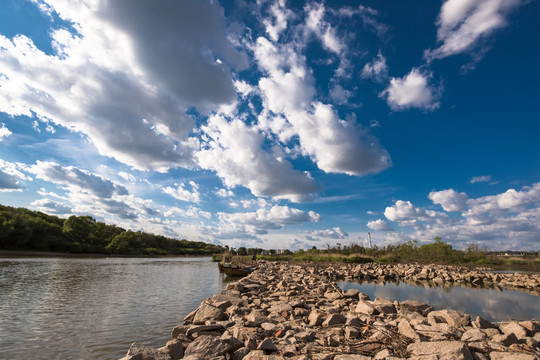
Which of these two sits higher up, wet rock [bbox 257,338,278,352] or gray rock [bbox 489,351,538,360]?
gray rock [bbox 489,351,538,360]

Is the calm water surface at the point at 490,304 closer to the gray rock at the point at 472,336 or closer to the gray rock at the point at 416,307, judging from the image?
the gray rock at the point at 416,307

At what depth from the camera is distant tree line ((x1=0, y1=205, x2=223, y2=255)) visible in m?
68.9

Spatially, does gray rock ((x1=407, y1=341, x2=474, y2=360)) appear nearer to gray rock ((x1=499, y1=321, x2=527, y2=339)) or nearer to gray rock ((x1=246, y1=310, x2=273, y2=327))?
gray rock ((x1=499, y1=321, x2=527, y2=339))

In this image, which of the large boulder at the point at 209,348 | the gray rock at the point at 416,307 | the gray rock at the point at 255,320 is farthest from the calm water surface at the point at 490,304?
the large boulder at the point at 209,348

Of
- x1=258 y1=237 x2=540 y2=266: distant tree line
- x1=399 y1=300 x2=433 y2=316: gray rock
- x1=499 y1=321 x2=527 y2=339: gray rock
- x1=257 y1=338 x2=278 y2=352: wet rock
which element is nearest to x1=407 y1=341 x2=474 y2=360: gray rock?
x1=499 y1=321 x2=527 y2=339: gray rock

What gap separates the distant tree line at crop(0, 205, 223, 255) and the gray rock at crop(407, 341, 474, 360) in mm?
88458

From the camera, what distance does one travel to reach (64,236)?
285ft

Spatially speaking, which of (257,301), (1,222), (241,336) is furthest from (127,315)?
(1,222)

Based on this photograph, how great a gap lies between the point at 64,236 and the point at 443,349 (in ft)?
356

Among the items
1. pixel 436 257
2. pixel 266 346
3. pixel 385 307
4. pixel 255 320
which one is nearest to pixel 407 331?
pixel 385 307

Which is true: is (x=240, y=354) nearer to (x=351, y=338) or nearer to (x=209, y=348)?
(x=209, y=348)

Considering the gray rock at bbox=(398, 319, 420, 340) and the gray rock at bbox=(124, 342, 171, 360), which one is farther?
the gray rock at bbox=(398, 319, 420, 340)

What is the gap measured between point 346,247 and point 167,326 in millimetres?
53566

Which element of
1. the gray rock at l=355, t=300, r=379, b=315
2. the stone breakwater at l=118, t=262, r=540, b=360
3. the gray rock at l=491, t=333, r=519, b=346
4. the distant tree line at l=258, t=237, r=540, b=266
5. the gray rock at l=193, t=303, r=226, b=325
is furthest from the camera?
the distant tree line at l=258, t=237, r=540, b=266
